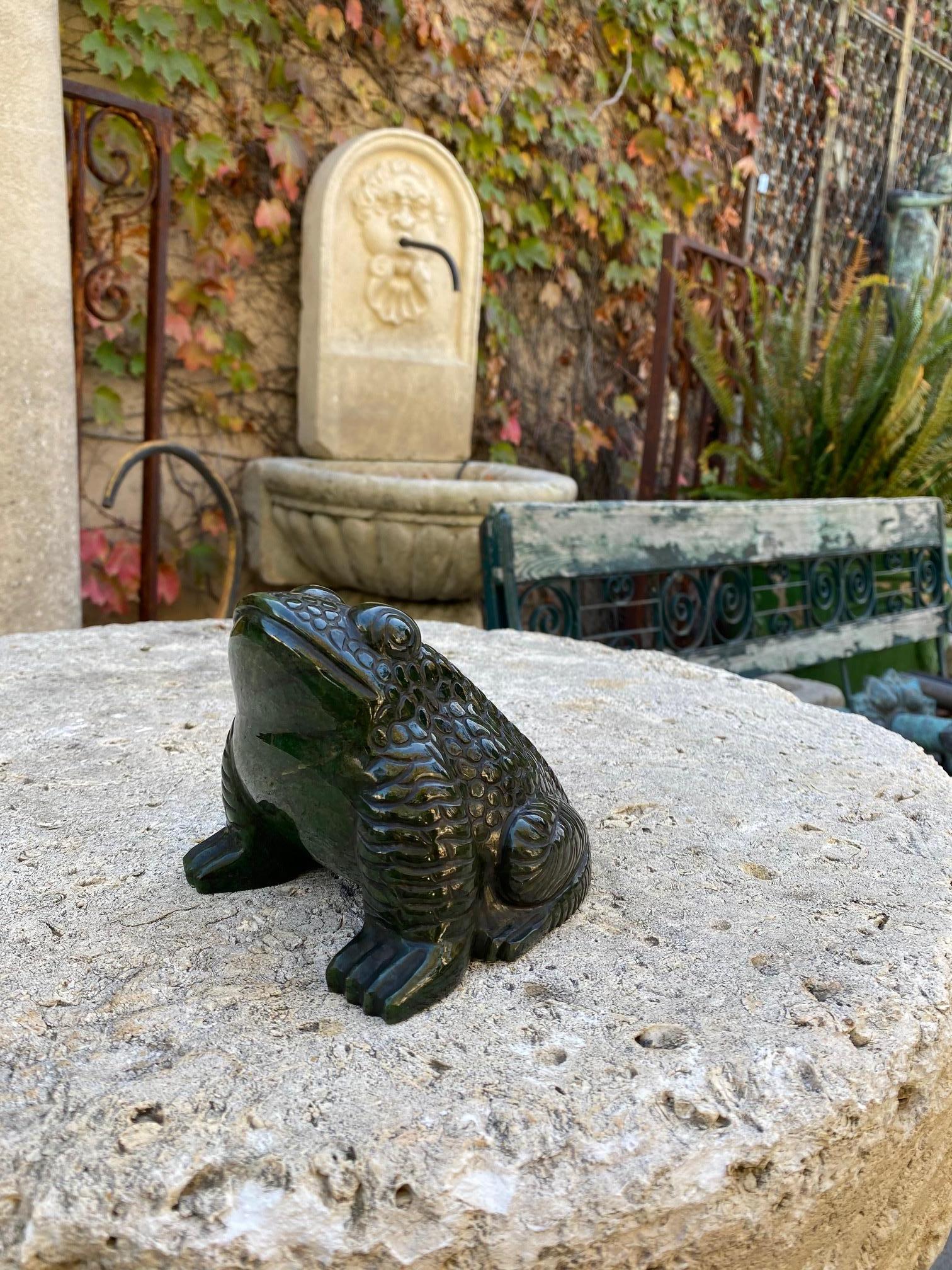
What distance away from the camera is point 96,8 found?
3.35 m

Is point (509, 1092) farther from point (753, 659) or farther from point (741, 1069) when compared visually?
point (753, 659)

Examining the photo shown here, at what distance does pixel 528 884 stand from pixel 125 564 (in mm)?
3163

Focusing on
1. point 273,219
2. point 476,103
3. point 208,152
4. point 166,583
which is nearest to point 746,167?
point 476,103

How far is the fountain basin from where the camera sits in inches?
133

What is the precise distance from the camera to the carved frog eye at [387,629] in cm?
88

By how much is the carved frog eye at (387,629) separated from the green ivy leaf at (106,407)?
122 inches

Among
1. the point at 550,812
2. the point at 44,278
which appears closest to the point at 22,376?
the point at 44,278

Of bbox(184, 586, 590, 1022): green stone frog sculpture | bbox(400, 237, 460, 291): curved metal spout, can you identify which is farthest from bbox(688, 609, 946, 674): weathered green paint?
bbox(400, 237, 460, 291): curved metal spout

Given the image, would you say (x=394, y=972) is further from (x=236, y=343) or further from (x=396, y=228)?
(x=396, y=228)

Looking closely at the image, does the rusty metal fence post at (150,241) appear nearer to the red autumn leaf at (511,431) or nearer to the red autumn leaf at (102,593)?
the red autumn leaf at (102,593)

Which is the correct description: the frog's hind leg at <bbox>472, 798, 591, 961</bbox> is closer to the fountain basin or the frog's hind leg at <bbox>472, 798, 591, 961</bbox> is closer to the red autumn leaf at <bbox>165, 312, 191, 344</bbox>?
the fountain basin

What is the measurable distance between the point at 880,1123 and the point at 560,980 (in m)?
0.30

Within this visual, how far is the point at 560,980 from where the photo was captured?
3.09ft

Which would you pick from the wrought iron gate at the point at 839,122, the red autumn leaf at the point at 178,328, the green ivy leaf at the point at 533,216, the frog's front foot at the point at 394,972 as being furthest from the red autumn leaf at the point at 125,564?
the wrought iron gate at the point at 839,122
